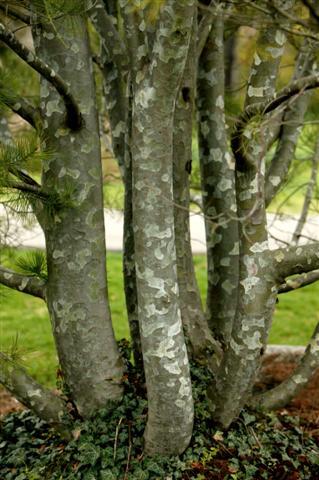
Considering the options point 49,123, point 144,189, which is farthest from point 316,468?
point 49,123

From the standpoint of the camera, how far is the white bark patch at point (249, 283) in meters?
2.21

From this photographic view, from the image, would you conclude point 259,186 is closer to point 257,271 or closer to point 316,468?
point 257,271

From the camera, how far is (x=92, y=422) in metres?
2.44

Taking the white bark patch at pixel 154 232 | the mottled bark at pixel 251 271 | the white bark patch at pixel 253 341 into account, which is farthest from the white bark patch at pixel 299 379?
the white bark patch at pixel 154 232

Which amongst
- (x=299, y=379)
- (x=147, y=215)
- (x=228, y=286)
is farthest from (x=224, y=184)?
(x=299, y=379)

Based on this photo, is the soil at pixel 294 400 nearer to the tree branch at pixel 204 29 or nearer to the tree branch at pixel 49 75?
the tree branch at pixel 49 75

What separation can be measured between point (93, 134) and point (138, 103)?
0.37 m

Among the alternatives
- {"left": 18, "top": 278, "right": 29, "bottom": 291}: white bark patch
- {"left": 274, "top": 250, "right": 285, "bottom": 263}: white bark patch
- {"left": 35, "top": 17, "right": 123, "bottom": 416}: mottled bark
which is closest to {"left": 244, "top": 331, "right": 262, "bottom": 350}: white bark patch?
{"left": 274, "top": 250, "right": 285, "bottom": 263}: white bark patch

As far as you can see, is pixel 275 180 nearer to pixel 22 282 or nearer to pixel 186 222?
pixel 186 222

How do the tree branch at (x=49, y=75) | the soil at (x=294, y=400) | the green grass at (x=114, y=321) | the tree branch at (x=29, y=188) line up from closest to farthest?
the tree branch at (x=49, y=75)
the tree branch at (x=29, y=188)
the soil at (x=294, y=400)
the green grass at (x=114, y=321)

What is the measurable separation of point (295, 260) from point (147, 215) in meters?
0.56

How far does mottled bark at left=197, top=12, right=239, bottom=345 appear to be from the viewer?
284 centimetres

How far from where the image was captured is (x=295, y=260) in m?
2.15

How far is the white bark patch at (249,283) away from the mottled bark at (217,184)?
1.97ft
